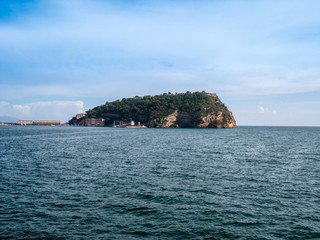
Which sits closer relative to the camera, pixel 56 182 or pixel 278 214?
pixel 278 214

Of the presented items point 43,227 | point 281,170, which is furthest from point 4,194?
point 281,170

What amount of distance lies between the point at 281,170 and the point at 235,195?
14.0 m

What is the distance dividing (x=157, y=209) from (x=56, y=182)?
38.9 feet

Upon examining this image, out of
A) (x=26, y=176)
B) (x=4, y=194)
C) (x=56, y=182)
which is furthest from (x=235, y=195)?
(x=26, y=176)

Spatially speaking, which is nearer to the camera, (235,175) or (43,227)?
(43,227)

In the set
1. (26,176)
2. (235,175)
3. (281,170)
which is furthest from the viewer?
(281,170)

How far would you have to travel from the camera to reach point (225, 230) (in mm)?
14633

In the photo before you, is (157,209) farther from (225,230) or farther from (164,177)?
(164,177)

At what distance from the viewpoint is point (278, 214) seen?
17031 mm

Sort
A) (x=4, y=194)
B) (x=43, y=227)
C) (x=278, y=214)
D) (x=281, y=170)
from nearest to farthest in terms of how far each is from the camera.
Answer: (x=43, y=227)
(x=278, y=214)
(x=4, y=194)
(x=281, y=170)

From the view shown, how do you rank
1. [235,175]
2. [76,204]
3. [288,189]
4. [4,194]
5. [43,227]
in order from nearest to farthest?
[43,227], [76,204], [4,194], [288,189], [235,175]

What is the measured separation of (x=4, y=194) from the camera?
66.1ft

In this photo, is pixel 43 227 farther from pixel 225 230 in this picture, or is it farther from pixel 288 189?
pixel 288 189

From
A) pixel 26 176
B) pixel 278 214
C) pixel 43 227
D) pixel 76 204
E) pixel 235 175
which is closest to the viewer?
pixel 43 227
